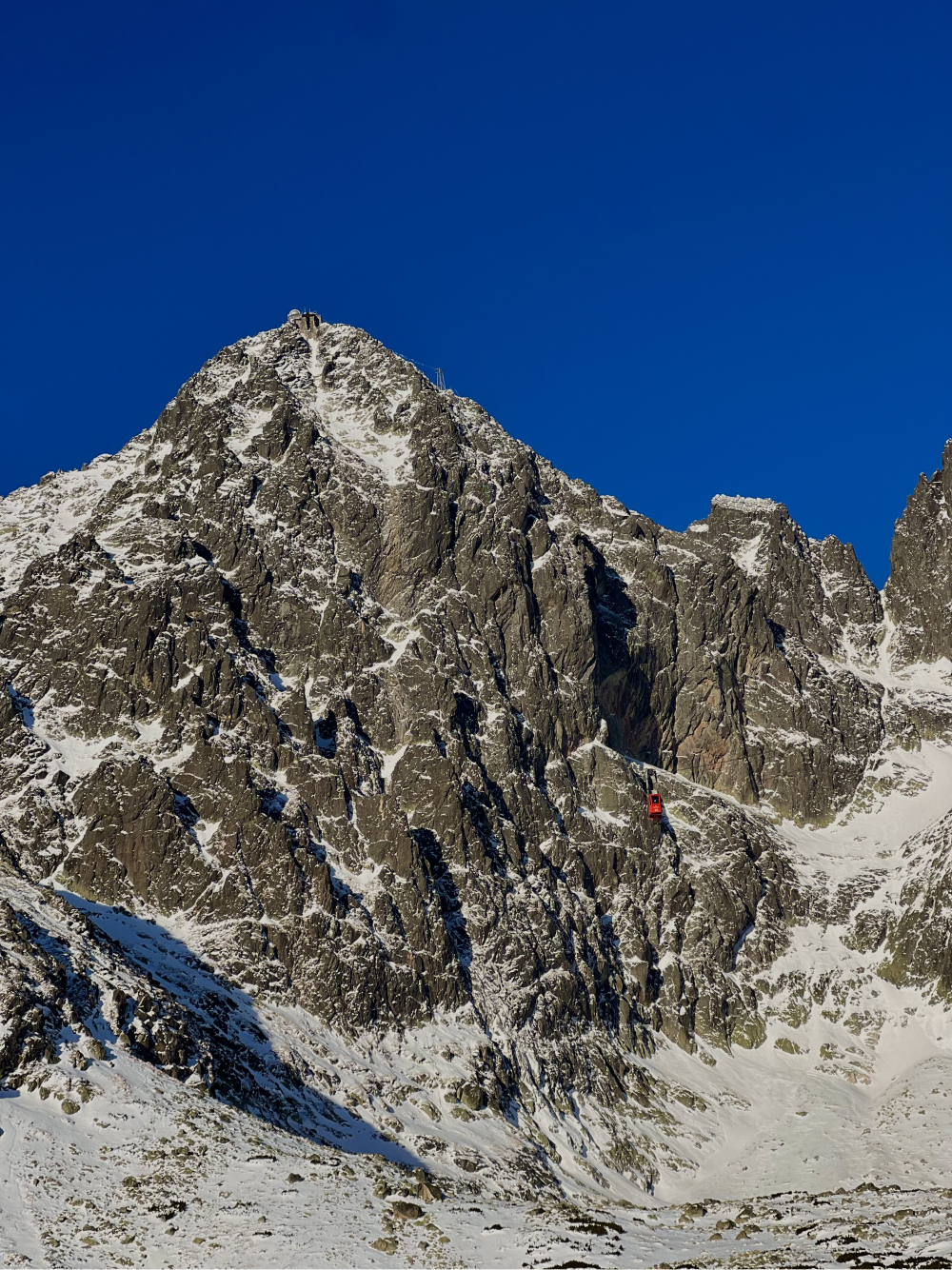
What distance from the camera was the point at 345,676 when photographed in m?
196

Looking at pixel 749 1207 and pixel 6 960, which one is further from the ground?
pixel 6 960

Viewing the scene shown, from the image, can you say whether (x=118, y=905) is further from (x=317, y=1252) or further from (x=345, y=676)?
(x=317, y=1252)

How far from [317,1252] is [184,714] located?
121 metres

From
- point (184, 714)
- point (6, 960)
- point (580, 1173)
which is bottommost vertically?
point (580, 1173)

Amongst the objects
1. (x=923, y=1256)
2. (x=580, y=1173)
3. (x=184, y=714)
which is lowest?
(x=580, y=1173)

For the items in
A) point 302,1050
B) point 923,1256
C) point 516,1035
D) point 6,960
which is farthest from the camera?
point 516,1035

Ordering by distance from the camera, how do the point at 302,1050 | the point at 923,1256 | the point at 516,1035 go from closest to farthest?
the point at 923,1256 < the point at 302,1050 < the point at 516,1035

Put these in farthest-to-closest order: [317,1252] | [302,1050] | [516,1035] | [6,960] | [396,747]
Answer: [396,747], [516,1035], [302,1050], [6,960], [317,1252]

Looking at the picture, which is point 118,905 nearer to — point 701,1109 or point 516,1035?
point 516,1035

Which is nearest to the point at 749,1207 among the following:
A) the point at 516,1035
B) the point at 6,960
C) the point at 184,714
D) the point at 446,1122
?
the point at 6,960

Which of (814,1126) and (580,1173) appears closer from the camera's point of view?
(580,1173)

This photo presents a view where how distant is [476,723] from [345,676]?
20285mm

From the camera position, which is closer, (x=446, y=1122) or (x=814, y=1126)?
(x=446, y=1122)

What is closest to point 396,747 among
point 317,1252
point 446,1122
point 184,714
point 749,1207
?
point 184,714
